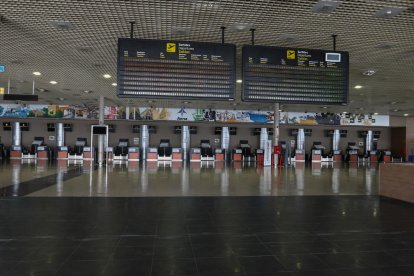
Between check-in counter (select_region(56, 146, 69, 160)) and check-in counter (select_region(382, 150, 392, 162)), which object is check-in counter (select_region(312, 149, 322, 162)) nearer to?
check-in counter (select_region(382, 150, 392, 162))

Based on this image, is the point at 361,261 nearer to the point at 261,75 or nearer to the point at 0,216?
the point at 261,75

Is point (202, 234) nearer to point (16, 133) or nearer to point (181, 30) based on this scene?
point (181, 30)

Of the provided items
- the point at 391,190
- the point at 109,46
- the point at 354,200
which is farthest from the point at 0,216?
the point at 391,190

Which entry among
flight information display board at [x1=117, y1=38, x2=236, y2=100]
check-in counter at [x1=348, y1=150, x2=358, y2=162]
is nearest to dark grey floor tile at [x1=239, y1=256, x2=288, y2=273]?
flight information display board at [x1=117, y1=38, x2=236, y2=100]

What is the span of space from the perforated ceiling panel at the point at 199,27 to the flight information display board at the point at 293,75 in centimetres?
45

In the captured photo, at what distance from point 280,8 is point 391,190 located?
417 centimetres

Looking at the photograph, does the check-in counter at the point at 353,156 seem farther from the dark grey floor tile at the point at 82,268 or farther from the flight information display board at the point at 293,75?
the dark grey floor tile at the point at 82,268

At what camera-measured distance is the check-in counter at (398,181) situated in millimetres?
6211

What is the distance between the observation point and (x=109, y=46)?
724cm

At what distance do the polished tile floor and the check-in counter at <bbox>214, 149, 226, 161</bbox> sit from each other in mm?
15510

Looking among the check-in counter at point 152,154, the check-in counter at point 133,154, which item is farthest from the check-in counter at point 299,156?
the check-in counter at point 133,154

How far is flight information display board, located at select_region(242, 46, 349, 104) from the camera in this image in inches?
225

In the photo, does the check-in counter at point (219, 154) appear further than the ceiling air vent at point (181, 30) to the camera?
Yes

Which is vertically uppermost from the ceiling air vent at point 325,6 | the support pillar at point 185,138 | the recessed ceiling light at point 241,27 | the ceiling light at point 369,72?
the recessed ceiling light at point 241,27
